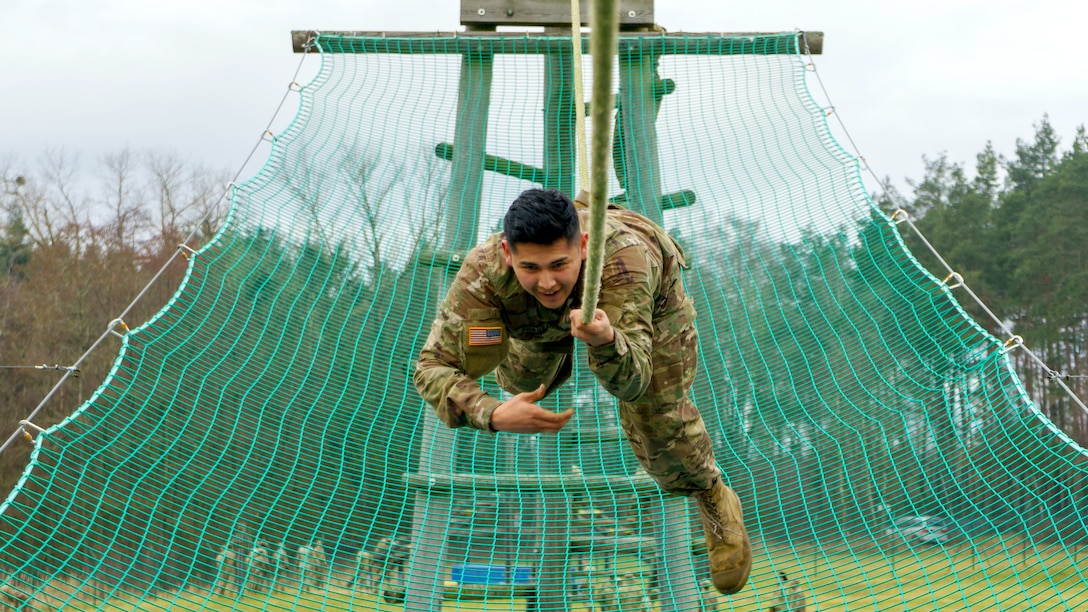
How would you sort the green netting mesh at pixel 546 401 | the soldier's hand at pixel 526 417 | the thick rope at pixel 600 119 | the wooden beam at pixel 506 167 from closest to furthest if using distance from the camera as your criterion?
1. the thick rope at pixel 600 119
2. the soldier's hand at pixel 526 417
3. the green netting mesh at pixel 546 401
4. the wooden beam at pixel 506 167

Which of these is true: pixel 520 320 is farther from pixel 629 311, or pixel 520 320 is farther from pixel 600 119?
pixel 600 119

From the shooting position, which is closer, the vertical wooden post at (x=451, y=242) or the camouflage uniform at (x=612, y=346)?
the camouflage uniform at (x=612, y=346)

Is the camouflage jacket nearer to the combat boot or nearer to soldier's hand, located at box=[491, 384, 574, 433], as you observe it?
soldier's hand, located at box=[491, 384, 574, 433]

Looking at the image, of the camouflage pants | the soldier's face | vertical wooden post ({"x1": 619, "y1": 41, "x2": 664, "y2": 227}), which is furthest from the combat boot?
vertical wooden post ({"x1": 619, "y1": 41, "x2": 664, "y2": 227})

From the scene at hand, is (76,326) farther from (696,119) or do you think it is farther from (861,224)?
(861,224)

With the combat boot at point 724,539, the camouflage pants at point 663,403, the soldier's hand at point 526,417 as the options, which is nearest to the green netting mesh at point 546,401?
the combat boot at point 724,539

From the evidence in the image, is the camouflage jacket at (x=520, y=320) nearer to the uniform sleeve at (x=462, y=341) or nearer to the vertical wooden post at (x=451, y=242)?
the uniform sleeve at (x=462, y=341)

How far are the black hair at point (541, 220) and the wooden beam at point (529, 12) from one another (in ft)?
9.50

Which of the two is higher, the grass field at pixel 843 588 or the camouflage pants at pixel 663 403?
the camouflage pants at pixel 663 403

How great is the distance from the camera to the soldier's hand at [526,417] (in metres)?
1.59

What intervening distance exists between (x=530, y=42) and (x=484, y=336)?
2888 mm

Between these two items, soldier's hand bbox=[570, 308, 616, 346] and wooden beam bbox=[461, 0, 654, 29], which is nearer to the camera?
soldier's hand bbox=[570, 308, 616, 346]

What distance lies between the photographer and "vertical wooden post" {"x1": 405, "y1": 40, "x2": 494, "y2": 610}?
3498 mm

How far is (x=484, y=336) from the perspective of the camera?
1967 mm
